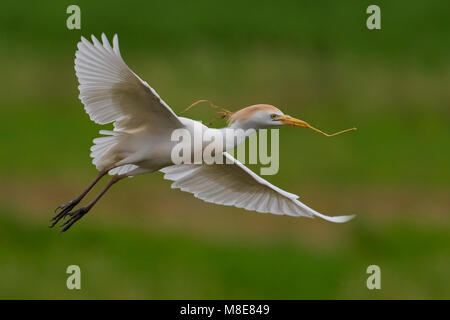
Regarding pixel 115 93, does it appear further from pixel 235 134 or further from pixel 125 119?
pixel 235 134

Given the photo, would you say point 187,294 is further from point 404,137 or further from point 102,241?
point 404,137

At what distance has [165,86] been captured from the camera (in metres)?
14.6

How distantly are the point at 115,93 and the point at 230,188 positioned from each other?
3.47 ft

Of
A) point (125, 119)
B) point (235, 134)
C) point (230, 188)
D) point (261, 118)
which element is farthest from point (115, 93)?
point (230, 188)

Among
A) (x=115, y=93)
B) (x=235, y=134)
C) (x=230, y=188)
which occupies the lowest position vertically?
(x=230, y=188)

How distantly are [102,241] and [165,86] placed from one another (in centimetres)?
219

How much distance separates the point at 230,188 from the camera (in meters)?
7.32

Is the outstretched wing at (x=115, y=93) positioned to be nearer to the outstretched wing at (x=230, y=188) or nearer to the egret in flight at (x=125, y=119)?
the egret in flight at (x=125, y=119)

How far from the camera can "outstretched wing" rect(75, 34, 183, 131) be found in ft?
21.0

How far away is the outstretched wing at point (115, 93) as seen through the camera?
640 cm

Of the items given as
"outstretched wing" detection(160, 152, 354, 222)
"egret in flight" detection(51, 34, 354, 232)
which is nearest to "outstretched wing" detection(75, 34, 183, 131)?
"egret in flight" detection(51, 34, 354, 232)

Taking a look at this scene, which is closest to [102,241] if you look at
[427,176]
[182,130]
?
[427,176]

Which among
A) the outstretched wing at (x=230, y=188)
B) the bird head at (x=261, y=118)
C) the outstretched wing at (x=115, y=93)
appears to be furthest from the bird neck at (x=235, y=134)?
the outstretched wing at (x=230, y=188)

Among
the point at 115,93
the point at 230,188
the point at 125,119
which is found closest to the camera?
the point at 115,93
